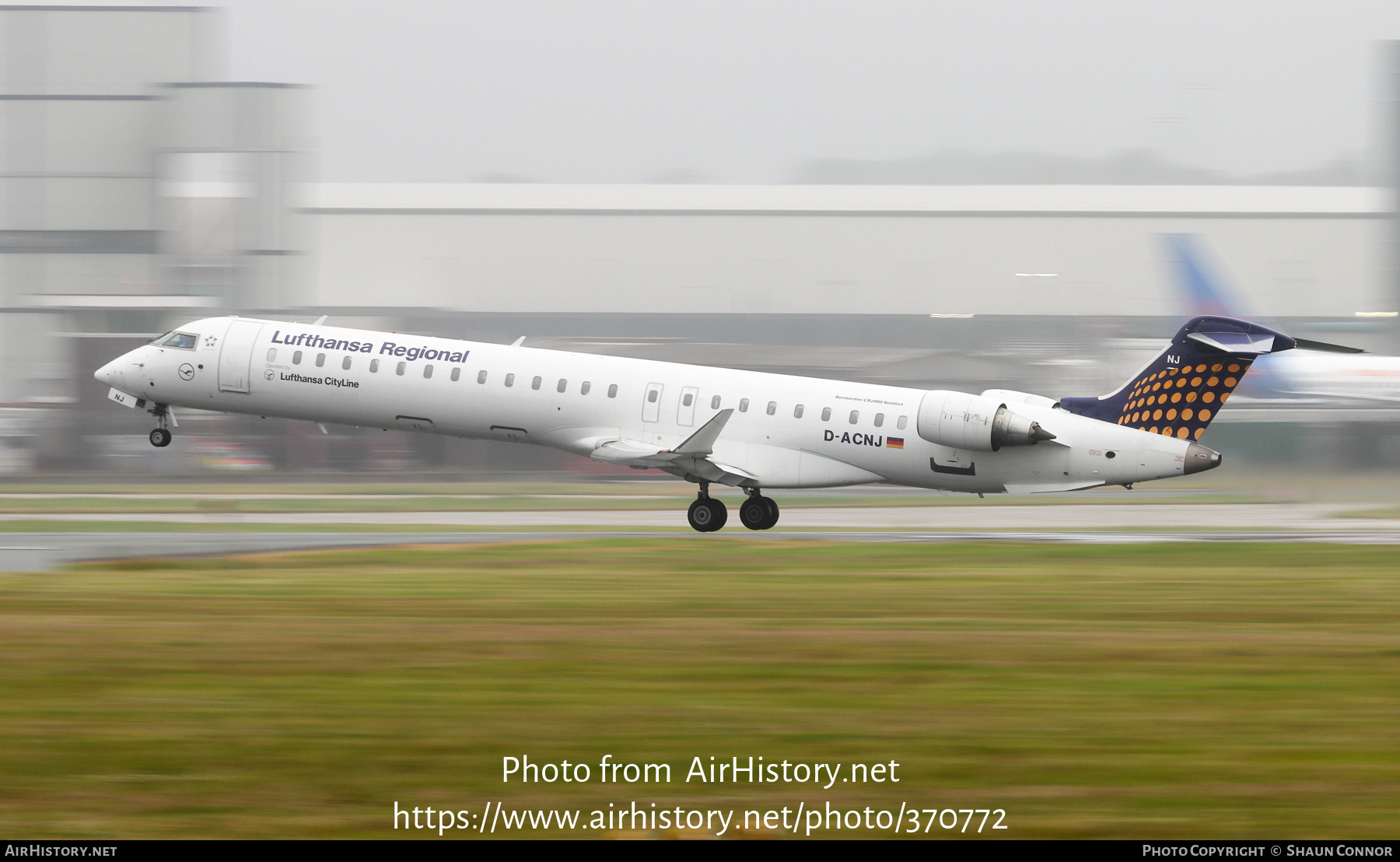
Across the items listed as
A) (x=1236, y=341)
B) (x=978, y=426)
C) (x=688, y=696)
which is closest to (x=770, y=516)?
(x=978, y=426)

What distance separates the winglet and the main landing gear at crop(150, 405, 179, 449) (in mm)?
10337

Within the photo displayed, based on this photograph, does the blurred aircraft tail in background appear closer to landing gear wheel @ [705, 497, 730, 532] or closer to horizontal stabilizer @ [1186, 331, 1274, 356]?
horizontal stabilizer @ [1186, 331, 1274, 356]

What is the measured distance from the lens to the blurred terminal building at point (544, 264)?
49344 mm

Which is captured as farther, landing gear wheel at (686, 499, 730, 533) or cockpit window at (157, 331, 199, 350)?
cockpit window at (157, 331, 199, 350)

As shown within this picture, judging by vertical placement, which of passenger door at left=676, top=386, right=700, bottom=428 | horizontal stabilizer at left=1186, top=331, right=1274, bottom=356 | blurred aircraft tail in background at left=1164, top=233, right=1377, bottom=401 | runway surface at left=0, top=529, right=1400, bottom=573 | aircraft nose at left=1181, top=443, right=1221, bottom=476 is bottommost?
runway surface at left=0, top=529, right=1400, bottom=573

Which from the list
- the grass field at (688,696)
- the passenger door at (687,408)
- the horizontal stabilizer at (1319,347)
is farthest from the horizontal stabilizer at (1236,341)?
the passenger door at (687,408)

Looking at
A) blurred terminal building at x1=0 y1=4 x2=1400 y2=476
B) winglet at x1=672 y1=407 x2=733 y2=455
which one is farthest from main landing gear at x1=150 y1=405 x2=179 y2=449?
blurred terminal building at x1=0 y1=4 x2=1400 y2=476

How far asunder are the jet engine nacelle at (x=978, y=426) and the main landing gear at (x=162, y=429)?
48.6 ft

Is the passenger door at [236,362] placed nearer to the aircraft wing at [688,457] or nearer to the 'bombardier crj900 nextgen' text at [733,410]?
the 'bombardier crj900 nextgen' text at [733,410]

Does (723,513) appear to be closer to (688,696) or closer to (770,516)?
(770,516)

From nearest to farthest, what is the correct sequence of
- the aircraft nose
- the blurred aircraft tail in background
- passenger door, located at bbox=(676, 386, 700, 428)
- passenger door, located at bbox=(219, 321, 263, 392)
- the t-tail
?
the t-tail
the aircraft nose
passenger door, located at bbox=(676, 386, 700, 428)
passenger door, located at bbox=(219, 321, 263, 392)
the blurred aircraft tail in background

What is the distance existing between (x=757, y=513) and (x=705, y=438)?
7.92ft

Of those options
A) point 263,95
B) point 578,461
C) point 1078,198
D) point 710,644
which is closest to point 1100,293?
point 1078,198

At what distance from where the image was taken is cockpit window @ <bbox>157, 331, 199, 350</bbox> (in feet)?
92.4
